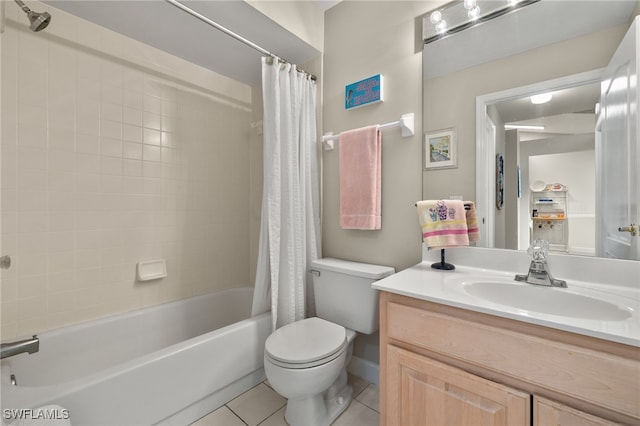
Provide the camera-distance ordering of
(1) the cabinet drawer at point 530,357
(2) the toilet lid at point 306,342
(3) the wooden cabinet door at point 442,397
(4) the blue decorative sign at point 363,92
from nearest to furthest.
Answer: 1. (1) the cabinet drawer at point 530,357
2. (3) the wooden cabinet door at point 442,397
3. (2) the toilet lid at point 306,342
4. (4) the blue decorative sign at point 363,92

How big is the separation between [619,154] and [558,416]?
3.08 ft

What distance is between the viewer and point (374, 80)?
5.45 ft

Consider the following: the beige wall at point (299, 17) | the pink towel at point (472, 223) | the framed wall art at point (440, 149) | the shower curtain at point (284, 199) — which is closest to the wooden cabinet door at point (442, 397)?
the pink towel at point (472, 223)

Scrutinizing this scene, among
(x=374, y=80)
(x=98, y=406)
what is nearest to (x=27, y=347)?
(x=98, y=406)

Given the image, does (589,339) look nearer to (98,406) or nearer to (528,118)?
(528,118)

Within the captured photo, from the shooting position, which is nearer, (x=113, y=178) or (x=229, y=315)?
(x=113, y=178)

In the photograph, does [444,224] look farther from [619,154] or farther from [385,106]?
[385,106]

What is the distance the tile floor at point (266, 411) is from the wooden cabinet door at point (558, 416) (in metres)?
0.83

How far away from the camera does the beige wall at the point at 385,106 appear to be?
1538mm

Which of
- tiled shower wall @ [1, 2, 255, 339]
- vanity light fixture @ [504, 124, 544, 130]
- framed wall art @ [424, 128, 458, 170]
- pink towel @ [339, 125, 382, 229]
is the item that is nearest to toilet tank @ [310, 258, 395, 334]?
pink towel @ [339, 125, 382, 229]

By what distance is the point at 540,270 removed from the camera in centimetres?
106

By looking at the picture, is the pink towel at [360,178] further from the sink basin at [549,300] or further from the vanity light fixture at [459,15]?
the sink basin at [549,300]

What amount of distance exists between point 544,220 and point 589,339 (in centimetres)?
63

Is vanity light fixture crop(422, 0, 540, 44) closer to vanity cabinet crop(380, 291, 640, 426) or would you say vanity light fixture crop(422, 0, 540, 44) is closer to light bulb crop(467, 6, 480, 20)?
light bulb crop(467, 6, 480, 20)
